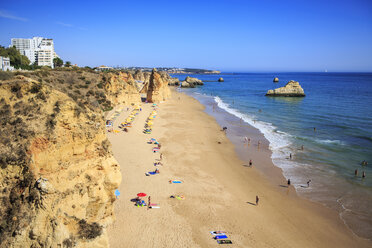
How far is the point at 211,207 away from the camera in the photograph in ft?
50.2

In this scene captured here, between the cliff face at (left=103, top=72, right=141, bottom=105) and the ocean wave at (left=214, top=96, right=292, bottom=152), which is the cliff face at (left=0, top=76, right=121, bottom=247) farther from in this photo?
the cliff face at (left=103, top=72, right=141, bottom=105)

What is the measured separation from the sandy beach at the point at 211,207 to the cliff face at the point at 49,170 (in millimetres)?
4016

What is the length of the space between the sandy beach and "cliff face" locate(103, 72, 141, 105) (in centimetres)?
1696

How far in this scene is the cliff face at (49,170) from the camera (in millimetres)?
7367

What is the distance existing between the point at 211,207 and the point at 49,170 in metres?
10.4

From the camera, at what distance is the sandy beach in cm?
1258

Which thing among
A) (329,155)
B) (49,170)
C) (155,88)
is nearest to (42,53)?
(155,88)

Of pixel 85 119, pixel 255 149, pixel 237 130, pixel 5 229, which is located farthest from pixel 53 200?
pixel 237 130

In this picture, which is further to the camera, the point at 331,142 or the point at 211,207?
the point at 331,142

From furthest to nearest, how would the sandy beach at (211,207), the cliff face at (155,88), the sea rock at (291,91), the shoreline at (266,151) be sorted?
the sea rock at (291,91), the cliff face at (155,88), the shoreline at (266,151), the sandy beach at (211,207)

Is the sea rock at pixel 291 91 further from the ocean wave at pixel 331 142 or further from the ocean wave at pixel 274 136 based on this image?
the ocean wave at pixel 331 142

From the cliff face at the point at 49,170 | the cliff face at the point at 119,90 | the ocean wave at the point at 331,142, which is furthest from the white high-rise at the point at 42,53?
the cliff face at the point at 49,170

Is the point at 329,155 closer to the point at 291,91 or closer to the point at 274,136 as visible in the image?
the point at 274,136

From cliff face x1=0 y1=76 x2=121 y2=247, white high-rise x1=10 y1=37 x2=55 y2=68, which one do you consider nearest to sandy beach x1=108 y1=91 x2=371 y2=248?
cliff face x1=0 y1=76 x2=121 y2=247
